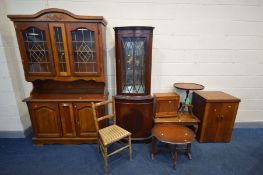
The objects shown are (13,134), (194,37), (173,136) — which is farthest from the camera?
(13,134)

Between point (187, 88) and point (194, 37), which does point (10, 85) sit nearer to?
point (187, 88)

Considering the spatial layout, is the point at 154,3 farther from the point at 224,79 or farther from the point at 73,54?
the point at 224,79

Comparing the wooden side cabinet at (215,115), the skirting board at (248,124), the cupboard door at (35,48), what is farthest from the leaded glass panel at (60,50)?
the skirting board at (248,124)

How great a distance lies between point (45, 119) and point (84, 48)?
4.06 feet

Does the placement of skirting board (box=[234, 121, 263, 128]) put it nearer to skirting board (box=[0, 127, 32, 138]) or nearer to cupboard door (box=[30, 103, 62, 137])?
cupboard door (box=[30, 103, 62, 137])

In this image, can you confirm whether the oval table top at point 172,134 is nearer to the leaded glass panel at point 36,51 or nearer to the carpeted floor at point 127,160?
the carpeted floor at point 127,160

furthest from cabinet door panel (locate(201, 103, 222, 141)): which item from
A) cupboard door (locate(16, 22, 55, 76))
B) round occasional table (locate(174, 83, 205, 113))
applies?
cupboard door (locate(16, 22, 55, 76))

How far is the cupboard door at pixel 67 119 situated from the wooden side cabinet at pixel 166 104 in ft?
4.31

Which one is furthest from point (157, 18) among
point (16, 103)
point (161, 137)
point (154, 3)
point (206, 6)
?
point (16, 103)

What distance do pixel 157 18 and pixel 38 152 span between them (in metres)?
2.77

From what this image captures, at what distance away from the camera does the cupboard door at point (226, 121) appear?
7.16 ft

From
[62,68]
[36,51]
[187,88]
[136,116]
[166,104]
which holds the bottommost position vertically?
[136,116]

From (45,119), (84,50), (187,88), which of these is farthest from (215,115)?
(45,119)

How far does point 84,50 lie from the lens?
2.05 metres
